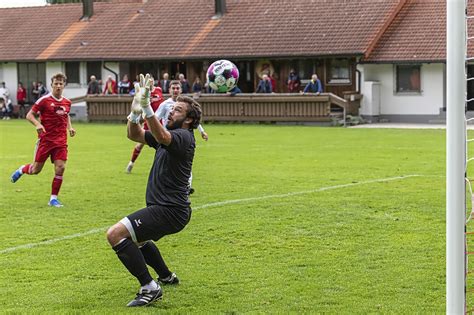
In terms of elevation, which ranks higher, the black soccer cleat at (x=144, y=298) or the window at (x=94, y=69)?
the window at (x=94, y=69)

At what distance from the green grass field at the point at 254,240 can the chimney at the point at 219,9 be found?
27.2m

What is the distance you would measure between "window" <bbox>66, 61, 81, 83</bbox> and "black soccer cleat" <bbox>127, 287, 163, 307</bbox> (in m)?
42.7

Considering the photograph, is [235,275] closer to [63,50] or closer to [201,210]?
[201,210]

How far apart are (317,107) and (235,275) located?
1188 inches

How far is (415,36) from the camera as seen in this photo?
137 feet

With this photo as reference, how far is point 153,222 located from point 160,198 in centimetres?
25

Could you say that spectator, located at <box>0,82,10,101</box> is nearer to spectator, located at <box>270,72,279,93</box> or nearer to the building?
the building

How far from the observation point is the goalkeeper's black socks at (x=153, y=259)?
8.55 m

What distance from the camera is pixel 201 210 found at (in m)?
13.4

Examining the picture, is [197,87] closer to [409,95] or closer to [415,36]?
[409,95]

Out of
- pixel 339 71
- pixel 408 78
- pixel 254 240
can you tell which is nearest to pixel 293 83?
pixel 339 71

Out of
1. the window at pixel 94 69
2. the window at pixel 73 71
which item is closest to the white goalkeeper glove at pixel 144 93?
the window at pixel 94 69

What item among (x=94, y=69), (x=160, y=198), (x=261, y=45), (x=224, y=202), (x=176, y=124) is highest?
(x=261, y=45)

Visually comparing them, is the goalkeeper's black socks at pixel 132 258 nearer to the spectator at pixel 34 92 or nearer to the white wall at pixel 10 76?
the spectator at pixel 34 92
